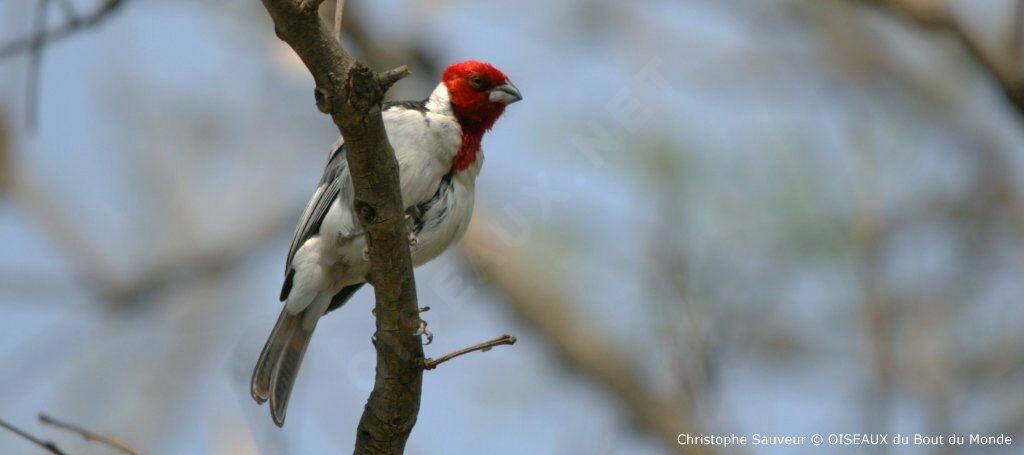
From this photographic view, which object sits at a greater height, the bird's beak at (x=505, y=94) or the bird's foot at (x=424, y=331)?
the bird's beak at (x=505, y=94)

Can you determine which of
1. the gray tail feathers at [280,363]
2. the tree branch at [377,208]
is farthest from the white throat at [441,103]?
the tree branch at [377,208]

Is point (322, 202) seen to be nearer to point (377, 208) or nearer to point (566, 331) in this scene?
point (377, 208)

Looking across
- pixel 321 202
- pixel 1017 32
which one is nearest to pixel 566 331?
pixel 321 202

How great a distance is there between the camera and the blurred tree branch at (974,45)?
4.28 m

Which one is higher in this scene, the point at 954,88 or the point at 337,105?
the point at 337,105

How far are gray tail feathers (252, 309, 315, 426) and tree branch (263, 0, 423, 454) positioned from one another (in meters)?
1.11

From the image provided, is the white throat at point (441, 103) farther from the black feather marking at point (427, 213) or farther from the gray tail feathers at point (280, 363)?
the gray tail feathers at point (280, 363)

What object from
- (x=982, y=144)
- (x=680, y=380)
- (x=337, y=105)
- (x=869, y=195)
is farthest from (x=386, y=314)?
(x=982, y=144)

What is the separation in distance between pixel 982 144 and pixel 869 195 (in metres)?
2.67

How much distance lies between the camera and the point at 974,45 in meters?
4.49

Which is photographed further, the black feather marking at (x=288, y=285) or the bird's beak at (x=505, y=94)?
the bird's beak at (x=505, y=94)

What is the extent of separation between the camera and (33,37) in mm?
4051

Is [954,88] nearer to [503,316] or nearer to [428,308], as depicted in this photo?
[503,316]

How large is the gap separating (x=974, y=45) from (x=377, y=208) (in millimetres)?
2547
